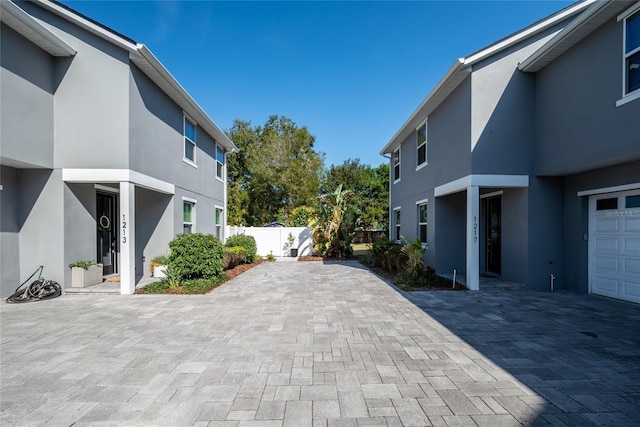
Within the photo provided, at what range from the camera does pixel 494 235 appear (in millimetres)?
10125

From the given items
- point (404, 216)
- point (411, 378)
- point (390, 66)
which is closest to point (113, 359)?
point (411, 378)

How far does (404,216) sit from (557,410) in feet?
36.8

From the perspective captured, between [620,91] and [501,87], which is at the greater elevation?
[501,87]

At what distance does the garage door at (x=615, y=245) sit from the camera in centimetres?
673

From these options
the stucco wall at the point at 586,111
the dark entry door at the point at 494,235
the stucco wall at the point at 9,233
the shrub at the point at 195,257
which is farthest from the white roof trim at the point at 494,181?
the stucco wall at the point at 9,233

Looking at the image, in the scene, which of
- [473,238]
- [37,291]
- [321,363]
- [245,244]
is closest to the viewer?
[321,363]

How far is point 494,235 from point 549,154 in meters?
3.28

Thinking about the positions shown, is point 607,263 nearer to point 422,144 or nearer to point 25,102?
point 422,144

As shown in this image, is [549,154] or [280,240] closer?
[549,154]

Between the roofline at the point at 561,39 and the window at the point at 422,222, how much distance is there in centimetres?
521

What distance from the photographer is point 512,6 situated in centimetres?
880

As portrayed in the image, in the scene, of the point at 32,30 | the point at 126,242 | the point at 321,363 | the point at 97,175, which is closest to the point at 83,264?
the point at 126,242

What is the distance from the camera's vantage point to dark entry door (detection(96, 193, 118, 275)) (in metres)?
9.18

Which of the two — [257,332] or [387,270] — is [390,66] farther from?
[257,332]
